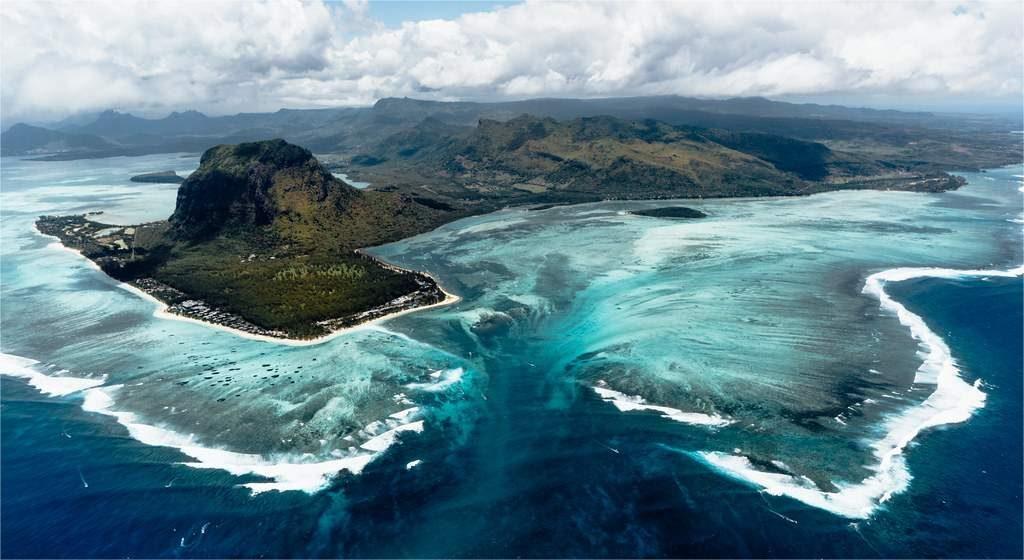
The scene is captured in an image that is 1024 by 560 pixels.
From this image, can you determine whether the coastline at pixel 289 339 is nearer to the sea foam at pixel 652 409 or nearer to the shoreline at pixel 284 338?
the shoreline at pixel 284 338

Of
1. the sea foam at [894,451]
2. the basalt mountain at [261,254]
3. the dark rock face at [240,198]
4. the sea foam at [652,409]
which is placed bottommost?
the sea foam at [894,451]

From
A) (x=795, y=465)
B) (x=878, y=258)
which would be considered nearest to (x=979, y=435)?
(x=795, y=465)

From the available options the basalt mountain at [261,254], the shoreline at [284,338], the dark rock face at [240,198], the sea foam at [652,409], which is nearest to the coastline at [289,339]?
the shoreline at [284,338]

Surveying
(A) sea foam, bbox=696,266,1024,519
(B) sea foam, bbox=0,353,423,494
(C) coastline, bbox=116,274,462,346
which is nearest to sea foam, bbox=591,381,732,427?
(A) sea foam, bbox=696,266,1024,519

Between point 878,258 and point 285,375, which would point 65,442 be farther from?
point 878,258

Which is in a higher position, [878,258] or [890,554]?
[878,258]

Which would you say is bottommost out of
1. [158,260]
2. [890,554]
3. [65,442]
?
[890,554]

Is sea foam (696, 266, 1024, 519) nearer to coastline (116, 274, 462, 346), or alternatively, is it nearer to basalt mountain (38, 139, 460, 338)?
coastline (116, 274, 462, 346)
